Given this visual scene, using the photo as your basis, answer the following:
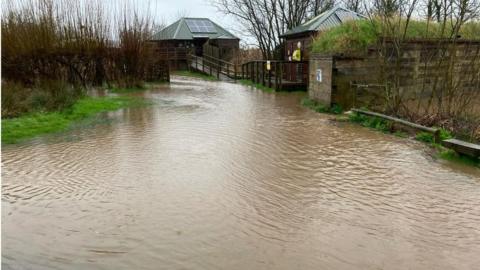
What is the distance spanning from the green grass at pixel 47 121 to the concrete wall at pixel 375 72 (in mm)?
6264

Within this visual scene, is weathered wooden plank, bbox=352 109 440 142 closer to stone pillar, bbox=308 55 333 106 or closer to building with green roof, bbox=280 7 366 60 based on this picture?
stone pillar, bbox=308 55 333 106

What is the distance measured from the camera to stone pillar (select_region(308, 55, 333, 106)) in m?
12.4

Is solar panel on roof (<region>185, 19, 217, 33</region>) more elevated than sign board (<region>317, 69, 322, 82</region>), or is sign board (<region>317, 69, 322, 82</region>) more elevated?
solar panel on roof (<region>185, 19, 217, 33</region>)

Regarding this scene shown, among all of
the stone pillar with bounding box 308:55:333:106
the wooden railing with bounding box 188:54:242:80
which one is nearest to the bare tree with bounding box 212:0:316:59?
the wooden railing with bounding box 188:54:242:80

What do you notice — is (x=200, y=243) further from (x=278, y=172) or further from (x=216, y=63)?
(x=216, y=63)

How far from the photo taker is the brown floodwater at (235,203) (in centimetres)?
388

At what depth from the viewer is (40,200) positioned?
5.23 m

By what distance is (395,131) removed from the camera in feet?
30.1

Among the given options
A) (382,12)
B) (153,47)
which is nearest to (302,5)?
(153,47)

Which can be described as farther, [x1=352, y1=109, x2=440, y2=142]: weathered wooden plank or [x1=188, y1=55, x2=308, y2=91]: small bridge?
[x1=188, y1=55, x2=308, y2=91]: small bridge

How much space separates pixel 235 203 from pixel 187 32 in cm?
3033

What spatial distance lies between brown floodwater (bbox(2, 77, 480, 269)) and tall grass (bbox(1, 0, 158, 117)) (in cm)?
710

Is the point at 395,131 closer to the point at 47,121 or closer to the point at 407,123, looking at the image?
the point at 407,123

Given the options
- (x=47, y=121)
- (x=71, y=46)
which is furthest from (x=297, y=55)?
(x=47, y=121)
